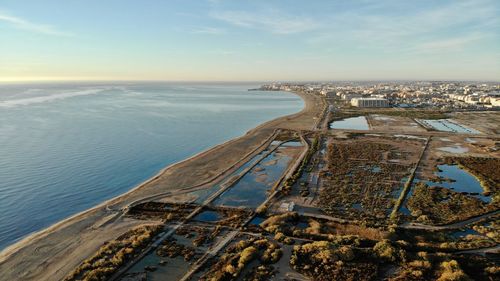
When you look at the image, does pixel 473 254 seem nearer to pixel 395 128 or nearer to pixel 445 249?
pixel 445 249

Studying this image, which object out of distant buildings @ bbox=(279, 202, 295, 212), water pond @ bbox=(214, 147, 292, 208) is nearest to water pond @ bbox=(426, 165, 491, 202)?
distant buildings @ bbox=(279, 202, 295, 212)

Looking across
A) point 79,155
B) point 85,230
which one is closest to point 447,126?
point 79,155

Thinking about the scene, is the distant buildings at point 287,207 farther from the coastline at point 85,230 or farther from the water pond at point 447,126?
the water pond at point 447,126

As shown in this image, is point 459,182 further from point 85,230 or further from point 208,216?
point 85,230

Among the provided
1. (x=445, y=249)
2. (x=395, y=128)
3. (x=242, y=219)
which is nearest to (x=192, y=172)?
(x=242, y=219)

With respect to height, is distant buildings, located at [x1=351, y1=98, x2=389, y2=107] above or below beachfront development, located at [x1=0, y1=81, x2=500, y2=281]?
above

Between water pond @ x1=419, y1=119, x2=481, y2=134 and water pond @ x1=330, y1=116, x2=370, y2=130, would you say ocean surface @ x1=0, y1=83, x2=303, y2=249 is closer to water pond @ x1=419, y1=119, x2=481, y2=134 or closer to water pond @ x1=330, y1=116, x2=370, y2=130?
water pond @ x1=330, y1=116, x2=370, y2=130
